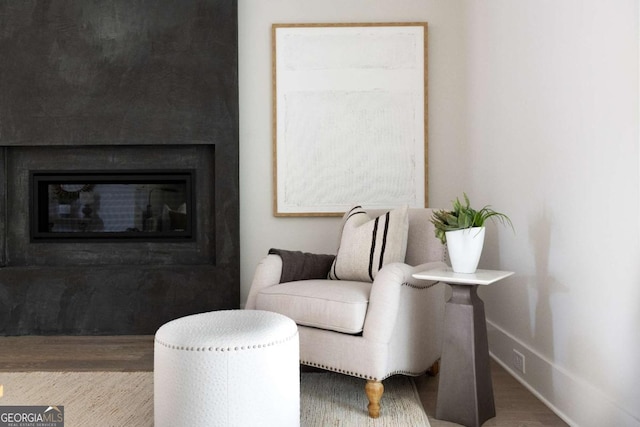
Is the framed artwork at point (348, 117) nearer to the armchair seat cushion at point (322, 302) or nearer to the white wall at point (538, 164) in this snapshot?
the white wall at point (538, 164)

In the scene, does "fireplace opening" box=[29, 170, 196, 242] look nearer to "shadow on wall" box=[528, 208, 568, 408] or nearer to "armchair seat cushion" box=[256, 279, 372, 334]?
"armchair seat cushion" box=[256, 279, 372, 334]

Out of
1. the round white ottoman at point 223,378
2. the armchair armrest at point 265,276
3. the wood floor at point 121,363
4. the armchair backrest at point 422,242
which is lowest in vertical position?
the wood floor at point 121,363

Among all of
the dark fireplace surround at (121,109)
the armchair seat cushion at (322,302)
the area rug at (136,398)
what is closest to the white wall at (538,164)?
the dark fireplace surround at (121,109)

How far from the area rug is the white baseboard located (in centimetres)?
54

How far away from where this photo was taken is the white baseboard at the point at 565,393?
68.1 inches

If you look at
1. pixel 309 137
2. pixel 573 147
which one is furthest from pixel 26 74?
pixel 573 147

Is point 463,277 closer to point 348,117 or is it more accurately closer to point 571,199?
point 571,199

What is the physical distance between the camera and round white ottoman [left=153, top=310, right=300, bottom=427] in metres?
1.57

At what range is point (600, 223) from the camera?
1.79 metres

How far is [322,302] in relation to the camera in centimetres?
224

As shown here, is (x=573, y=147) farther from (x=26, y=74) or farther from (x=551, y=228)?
(x=26, y=74)

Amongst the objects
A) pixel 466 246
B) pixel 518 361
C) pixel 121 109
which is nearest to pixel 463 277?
pixel 466 246

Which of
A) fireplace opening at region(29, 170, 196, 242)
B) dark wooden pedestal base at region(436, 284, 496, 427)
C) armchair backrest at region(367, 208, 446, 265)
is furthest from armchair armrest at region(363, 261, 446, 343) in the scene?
fireplace opening at region(29, 170, 196, 242)

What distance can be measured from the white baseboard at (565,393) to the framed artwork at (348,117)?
4.38ft
